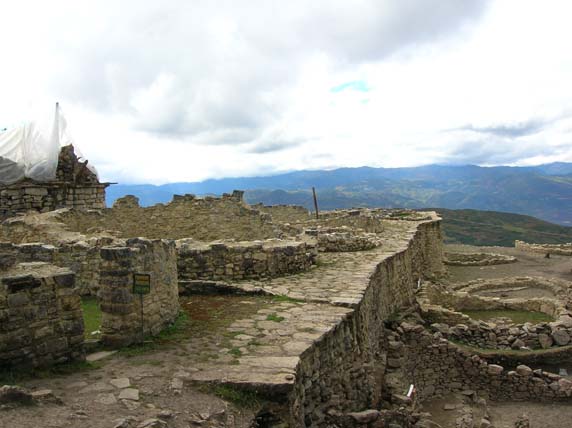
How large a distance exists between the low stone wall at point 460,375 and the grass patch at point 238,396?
8.32 m

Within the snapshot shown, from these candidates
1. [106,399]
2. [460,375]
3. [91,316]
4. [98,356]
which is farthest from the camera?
[460,375]

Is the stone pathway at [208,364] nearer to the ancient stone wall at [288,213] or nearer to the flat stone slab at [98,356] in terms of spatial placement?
the flat stone slab at [98,356]

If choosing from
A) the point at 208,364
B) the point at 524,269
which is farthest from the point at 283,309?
the point at 524,269

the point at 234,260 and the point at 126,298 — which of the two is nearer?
the point at 126,298

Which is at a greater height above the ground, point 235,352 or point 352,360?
point 235,352

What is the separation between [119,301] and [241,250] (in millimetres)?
4710

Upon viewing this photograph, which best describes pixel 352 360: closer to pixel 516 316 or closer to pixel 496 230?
pixel 516 316

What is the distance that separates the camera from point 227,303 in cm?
908

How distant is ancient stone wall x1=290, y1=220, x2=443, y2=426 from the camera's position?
6555 mm

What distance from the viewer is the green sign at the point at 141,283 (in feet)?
21.3

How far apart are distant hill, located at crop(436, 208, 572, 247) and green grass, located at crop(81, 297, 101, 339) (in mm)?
88175

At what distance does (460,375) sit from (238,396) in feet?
33.6

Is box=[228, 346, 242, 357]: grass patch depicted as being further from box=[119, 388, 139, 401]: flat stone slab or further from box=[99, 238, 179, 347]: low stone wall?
box=[119, 388, 139, 401]: flat stone slab

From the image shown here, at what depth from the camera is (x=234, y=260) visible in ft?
35.6
